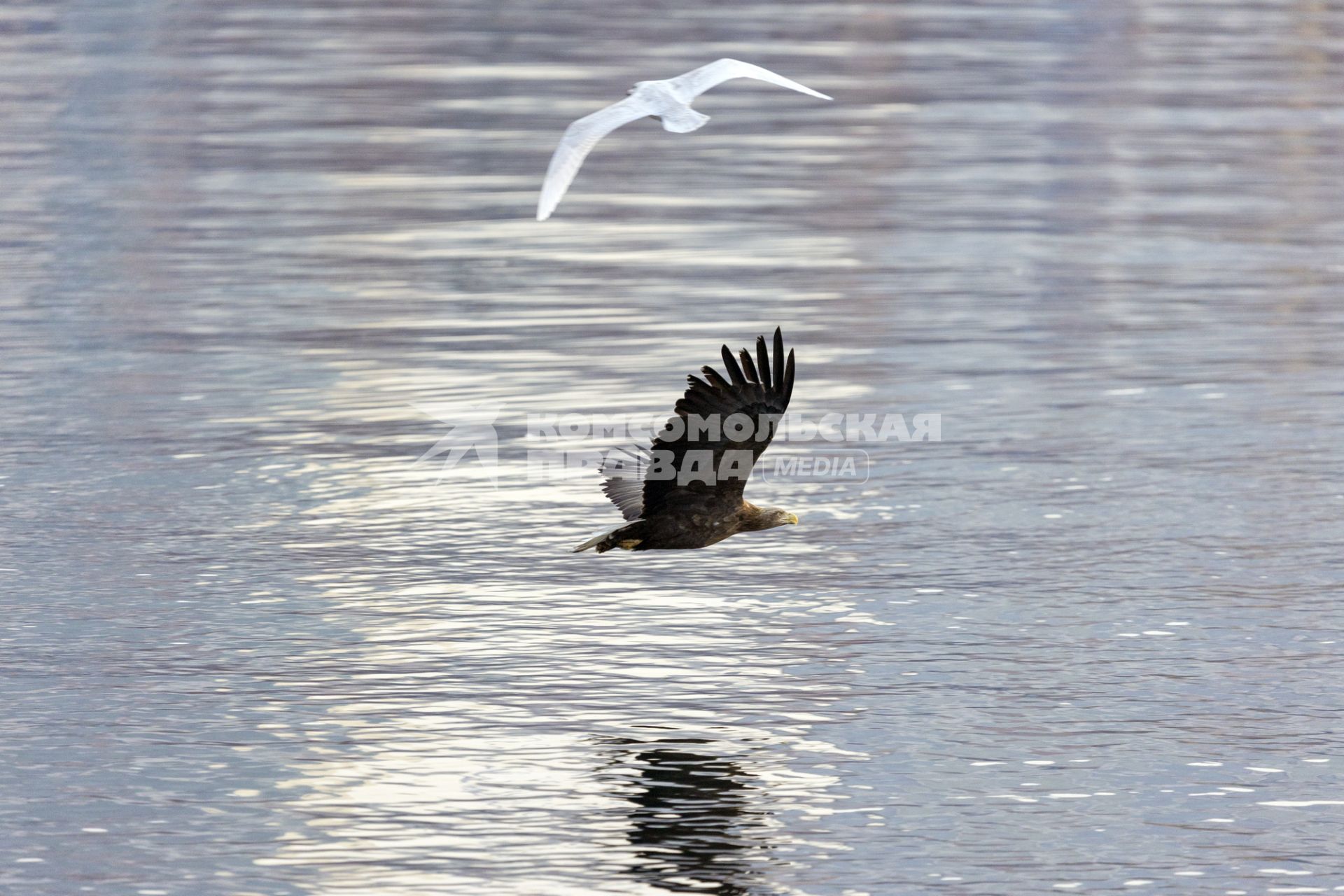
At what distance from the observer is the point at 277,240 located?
69.9ft

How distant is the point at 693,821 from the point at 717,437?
1681 millimetres

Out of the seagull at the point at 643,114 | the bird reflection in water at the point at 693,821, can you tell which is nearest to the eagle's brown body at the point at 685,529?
the bird reflection in water at the point at 693,821

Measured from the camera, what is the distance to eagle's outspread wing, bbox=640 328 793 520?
31.4 feet

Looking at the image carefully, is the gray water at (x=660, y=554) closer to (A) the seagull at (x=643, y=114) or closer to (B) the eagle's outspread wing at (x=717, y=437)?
(B) the eagle's outspread wing at (x=717, y=437)

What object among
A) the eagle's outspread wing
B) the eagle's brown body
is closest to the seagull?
the eagle's outspread wing

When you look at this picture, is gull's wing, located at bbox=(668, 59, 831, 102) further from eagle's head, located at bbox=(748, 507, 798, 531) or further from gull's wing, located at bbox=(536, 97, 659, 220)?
eagle's head, located at bbox=(748, 507, 798, 531)

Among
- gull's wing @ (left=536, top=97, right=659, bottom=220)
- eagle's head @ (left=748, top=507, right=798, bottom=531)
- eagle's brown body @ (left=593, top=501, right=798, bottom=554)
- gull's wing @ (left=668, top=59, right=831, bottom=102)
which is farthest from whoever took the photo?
eagle's head @ (left=748, top=507, right=798, bottom=531)

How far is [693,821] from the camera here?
8734mm

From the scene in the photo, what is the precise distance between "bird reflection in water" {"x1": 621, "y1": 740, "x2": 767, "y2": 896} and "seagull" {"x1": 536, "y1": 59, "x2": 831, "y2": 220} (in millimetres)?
2035

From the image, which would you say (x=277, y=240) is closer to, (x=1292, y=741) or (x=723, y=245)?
(x=723, y=245)

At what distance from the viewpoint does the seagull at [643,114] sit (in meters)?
9.64

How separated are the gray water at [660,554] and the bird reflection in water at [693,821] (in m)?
0.02

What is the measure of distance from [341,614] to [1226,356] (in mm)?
7641

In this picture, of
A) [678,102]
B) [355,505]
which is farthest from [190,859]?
[355,505]
